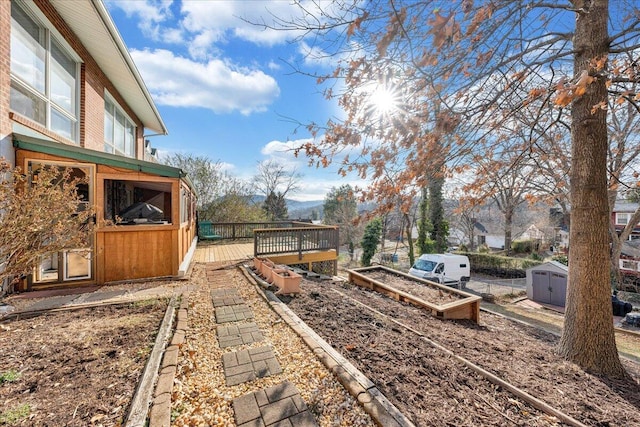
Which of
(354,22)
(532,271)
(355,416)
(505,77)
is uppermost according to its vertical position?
(354,22)

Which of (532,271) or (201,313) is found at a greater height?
(201,313)

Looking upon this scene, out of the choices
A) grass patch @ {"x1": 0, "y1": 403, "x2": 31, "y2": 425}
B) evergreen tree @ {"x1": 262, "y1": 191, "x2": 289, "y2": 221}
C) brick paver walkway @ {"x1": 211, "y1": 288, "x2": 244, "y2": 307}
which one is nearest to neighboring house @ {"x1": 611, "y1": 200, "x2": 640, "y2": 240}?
evergreen tree @ {"x1": 262, "y1": 191, "x2": 289, "y2": 221}

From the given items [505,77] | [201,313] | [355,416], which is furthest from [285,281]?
[505,77]

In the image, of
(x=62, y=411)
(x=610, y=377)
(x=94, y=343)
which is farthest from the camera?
(x=610, y=377)

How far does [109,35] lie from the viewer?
5.80 meters

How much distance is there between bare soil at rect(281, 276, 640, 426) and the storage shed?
1143cm

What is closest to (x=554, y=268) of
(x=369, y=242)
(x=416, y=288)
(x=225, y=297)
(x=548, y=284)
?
(x=548, y=284)

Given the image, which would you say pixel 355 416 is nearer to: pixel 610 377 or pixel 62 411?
pixel 62 411

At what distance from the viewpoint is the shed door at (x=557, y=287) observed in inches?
524

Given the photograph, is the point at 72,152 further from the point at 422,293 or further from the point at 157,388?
the point at 422,293

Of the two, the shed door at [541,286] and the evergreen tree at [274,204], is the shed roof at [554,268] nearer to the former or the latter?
the shed door at [541,286]

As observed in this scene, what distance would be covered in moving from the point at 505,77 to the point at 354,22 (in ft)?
7.01

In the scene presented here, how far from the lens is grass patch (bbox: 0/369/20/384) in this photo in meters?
2.40

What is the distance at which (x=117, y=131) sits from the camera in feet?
30.6
